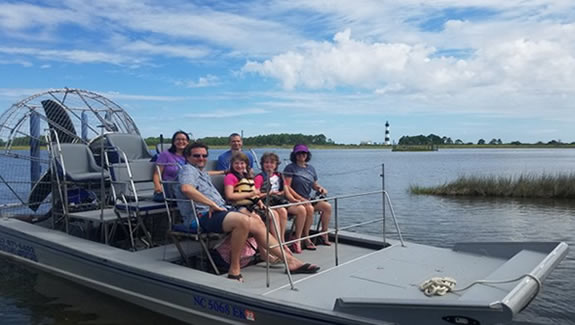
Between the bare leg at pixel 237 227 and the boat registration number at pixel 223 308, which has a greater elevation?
the bare leg at pixel 237 227

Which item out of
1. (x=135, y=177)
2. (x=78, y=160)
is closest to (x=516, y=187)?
(x=135, y=177)

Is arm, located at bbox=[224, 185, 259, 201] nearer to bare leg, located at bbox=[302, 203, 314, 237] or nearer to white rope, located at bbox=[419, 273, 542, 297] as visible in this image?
bare leg, located at bbox=[302, 203, 314, 237]

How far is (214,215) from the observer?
17.7 ft

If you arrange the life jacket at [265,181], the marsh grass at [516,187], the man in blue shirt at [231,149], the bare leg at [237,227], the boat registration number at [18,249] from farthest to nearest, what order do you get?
the marsh grass at [516,187] → the boat registration number at [18,249] → the man in blue shirt at [231,149] → the life jacket at [265,181] → the bare leg at [237,227]

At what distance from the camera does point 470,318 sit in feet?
12.8

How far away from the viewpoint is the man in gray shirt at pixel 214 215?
5254 millimetres

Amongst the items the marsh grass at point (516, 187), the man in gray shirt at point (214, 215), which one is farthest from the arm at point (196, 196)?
the marsh grass at point (516, 187)

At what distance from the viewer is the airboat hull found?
4.12 m

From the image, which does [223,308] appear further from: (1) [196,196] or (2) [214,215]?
(1) [196,196]

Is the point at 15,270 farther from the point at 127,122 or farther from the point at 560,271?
the point at 560,271

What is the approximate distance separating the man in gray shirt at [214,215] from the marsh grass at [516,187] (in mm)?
17041

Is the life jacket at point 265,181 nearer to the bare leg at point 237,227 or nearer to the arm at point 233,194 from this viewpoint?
the arm at point 233,194

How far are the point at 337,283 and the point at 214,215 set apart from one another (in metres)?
1.57

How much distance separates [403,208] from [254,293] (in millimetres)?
13735
